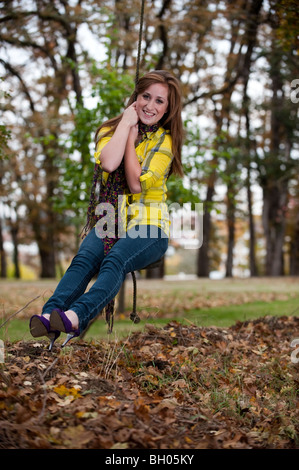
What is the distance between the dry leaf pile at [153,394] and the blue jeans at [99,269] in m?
0.46

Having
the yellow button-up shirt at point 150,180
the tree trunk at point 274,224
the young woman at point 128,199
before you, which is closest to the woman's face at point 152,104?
the young woman at point 128,199

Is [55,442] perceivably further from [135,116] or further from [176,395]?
[135,116]

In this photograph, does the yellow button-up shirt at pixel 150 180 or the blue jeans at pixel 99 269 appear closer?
the blue jeans at pixel 99 269

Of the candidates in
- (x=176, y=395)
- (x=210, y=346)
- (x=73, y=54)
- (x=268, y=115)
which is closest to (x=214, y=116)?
(x=268, y=115)

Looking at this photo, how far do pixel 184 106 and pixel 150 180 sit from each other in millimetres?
7022

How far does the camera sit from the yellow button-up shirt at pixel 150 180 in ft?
11.3

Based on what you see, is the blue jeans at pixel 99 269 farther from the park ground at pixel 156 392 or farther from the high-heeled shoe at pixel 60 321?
the park ground at pixel 156 392

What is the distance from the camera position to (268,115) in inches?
870

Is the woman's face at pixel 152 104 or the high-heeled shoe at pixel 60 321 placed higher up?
the woman's face at pixel 152 104

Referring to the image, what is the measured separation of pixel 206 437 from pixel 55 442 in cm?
81

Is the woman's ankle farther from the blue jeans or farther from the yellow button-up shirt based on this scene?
the yellow button-up shirt

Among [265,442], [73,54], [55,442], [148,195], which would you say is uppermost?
[73,54]

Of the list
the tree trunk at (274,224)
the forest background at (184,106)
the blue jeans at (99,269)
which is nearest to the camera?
the blue jeans at (99,269)
